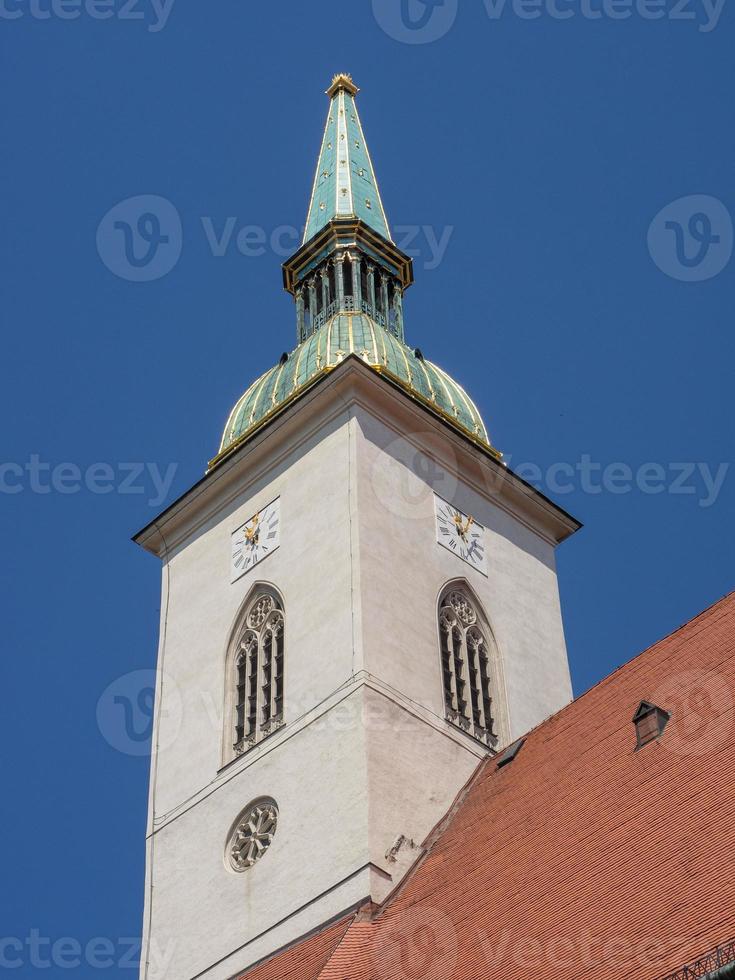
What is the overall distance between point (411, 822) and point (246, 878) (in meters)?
2.59

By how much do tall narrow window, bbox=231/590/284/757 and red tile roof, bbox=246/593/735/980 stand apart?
11.0 ft

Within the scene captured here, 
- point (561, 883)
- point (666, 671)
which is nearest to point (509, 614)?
point (666, 671)

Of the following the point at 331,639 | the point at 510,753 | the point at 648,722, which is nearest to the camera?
the point at 648,722

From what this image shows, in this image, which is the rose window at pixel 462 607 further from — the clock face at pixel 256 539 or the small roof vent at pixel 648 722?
the small roof vent at pixel 648 722

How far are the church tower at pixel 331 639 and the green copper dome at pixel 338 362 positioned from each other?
5cm

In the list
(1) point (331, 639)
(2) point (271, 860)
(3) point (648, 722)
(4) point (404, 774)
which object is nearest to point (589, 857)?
(3) point (648, 722)

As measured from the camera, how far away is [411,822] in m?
26.4

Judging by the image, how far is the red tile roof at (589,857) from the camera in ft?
65.3

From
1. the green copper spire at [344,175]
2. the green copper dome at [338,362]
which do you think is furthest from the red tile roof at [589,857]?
the green copper spire at [344,175]

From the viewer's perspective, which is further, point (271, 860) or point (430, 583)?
point (430, 583)

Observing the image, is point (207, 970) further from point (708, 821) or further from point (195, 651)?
point (708, 821)

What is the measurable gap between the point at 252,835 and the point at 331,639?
304 centimetres

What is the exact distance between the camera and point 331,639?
2817cm

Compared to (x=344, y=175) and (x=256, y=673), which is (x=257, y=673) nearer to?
(x=256, y=673)
